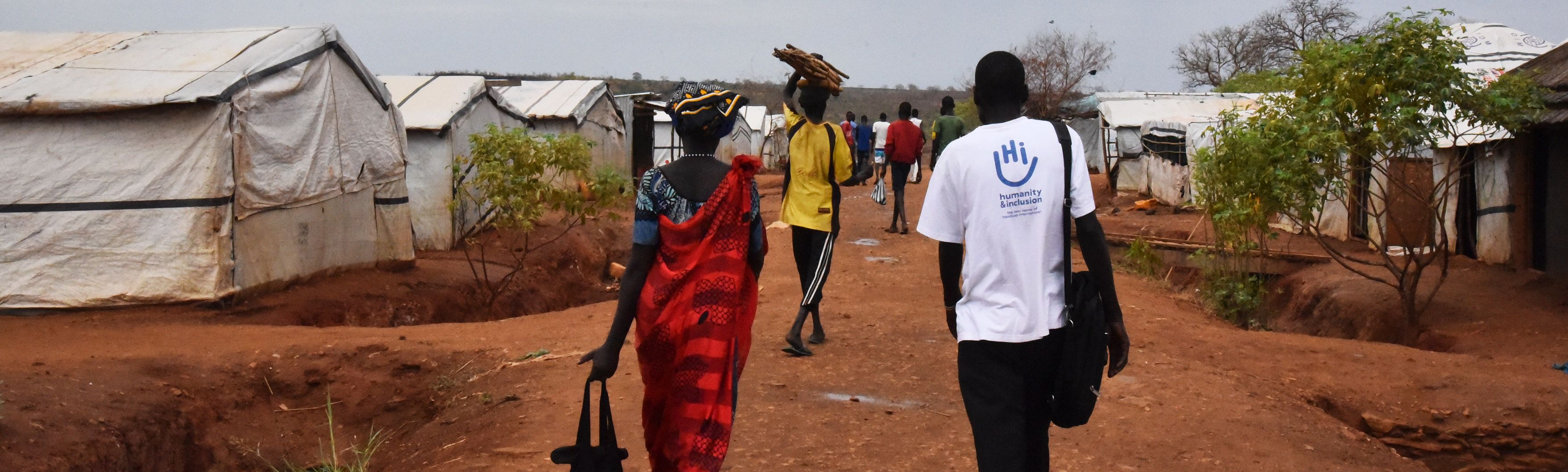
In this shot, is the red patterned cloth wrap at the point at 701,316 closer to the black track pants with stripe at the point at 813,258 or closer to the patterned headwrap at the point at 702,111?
the patterned headwrap at the point at 702,111

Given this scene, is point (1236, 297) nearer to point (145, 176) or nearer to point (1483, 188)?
point (1483, 188)

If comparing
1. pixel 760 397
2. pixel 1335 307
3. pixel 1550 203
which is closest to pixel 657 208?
pixel 760 397

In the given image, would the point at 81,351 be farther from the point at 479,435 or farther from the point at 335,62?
the point at 335,62

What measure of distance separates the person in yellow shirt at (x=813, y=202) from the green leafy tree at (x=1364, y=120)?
3.28m

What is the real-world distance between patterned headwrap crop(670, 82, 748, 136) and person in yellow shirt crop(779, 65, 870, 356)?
2.45 meters

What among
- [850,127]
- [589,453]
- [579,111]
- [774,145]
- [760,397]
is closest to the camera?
[589,453]

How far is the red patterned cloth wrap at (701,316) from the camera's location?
116 inches

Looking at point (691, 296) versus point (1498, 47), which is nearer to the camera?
point (691, 296)

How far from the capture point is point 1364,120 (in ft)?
23.0

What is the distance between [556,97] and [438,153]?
19.2 feet

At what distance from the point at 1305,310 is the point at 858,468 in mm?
6896

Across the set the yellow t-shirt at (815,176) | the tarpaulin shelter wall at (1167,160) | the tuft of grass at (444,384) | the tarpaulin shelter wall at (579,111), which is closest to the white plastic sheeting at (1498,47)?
the tarpaulin shelter wall at (1167,160)

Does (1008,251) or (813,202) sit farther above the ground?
(813,202)

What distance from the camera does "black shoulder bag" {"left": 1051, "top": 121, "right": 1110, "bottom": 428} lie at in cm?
271
